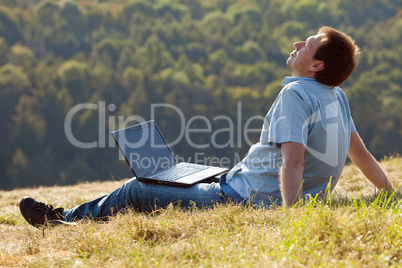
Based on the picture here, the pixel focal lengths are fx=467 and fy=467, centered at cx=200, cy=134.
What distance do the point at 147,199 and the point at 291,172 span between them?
2.96ft

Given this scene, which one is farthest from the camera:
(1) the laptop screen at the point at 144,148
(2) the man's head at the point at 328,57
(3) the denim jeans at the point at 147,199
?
(1) the laptop screen at the point at 144,148

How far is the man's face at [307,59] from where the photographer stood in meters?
2.14

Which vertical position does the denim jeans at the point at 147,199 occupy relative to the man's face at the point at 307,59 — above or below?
below

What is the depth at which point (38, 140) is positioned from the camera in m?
42.8

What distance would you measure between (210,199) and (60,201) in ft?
7.12

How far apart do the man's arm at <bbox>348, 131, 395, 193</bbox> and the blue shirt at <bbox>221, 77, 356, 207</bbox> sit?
0.43 feet

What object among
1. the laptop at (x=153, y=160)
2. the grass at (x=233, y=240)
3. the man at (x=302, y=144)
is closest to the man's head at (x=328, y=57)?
the man at (x=302, y=144)

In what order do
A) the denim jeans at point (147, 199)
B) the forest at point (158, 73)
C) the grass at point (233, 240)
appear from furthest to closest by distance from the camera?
the forest at point (158, 73) → the denim jeans at point (147, 199) → the grass at point (233, 240)

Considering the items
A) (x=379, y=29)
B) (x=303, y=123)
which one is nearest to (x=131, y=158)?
(x=303, y=123)

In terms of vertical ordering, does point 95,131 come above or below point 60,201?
below

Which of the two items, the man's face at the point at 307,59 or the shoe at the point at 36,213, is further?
the shoe at the point at 36,213

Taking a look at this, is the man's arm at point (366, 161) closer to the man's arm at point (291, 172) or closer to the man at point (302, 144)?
the man at point (302, 144)

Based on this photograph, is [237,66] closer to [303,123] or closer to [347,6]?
[347,6]

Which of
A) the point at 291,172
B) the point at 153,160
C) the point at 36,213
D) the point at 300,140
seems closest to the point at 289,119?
the point at 300,140
